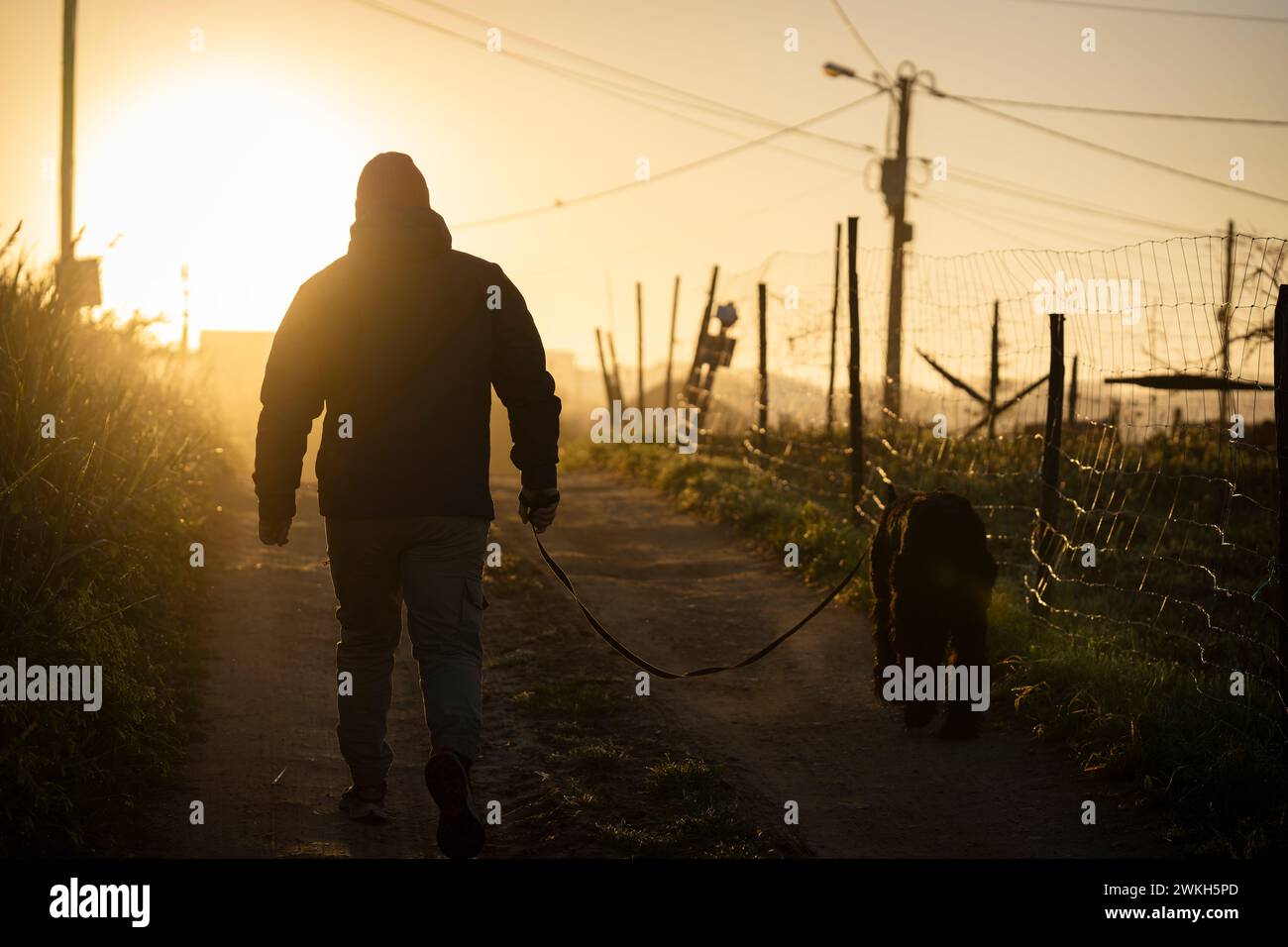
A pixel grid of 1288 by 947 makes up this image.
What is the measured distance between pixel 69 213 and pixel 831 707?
12.8 m

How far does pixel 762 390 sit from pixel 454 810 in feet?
39.1

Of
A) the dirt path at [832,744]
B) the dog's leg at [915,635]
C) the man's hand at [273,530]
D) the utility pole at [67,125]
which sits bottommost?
the dirt path at [832,744]

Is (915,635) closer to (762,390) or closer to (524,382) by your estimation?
(524,382)

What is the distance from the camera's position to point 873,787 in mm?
5375

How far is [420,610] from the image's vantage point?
430 cm

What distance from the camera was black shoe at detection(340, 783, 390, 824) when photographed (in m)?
4.64

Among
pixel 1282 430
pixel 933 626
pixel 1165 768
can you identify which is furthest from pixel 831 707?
pixel 1282 430

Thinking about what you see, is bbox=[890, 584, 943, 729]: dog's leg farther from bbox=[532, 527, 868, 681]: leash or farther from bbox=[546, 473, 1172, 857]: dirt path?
bbox=[532, 527, 868, 681]: leash

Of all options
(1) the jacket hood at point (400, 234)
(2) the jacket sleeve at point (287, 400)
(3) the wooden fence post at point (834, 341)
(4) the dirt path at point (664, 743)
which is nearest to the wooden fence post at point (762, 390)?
(3) the wooden fence post at point (834, 341)

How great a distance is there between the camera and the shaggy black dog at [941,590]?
600cm

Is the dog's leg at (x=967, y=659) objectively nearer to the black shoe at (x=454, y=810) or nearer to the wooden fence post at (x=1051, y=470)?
the wooden fence post at (x=1051, y=470)

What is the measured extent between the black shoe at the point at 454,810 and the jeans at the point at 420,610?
174mm
